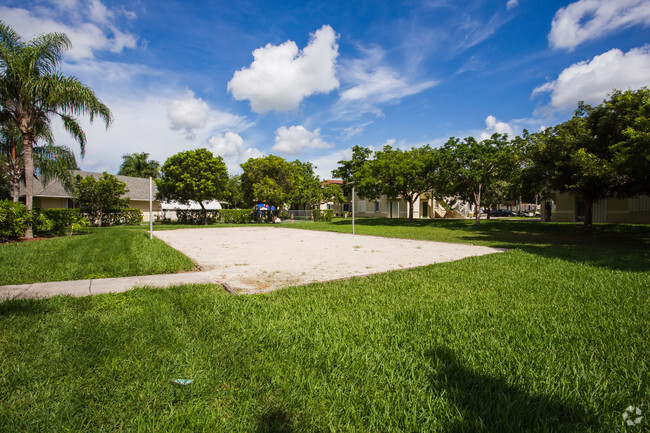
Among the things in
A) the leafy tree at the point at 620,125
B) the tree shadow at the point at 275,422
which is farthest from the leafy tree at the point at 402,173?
the tree shadow at the point at 275,422

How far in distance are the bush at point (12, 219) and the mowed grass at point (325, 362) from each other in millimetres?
11103

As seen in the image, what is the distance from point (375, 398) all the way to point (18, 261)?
8.61m

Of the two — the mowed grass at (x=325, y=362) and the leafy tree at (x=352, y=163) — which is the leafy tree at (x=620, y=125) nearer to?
the mowed grass at (x=325, y=362)

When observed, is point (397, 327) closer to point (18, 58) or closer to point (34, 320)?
point (34, 320)

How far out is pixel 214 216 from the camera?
33781 mm

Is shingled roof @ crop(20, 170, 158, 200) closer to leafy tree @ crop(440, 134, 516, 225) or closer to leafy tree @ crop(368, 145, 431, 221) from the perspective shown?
leafy tree @ crop(368, 145, 431, 221)

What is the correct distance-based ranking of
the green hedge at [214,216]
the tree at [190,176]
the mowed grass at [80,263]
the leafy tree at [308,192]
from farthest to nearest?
1. the leafy tree at [308,192]
2. the green hedge at [214,216]
3. the tree at [190,176]
4. the mowed grass at [80,263]

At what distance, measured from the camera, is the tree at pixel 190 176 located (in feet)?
95.8

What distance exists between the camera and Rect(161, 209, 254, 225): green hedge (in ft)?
107

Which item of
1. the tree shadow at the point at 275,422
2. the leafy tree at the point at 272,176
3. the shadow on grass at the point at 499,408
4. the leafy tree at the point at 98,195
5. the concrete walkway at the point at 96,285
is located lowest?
the shadow on grass at the point at 499,408

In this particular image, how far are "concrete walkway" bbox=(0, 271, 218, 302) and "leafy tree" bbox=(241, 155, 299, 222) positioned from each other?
28408 millimetres

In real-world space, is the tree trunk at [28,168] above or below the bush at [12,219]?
above

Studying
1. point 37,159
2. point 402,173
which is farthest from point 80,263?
point 402,173

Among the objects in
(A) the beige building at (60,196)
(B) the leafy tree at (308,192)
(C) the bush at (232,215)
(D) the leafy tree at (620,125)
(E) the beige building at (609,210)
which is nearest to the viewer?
(D) the leafy tree at (620,125)
